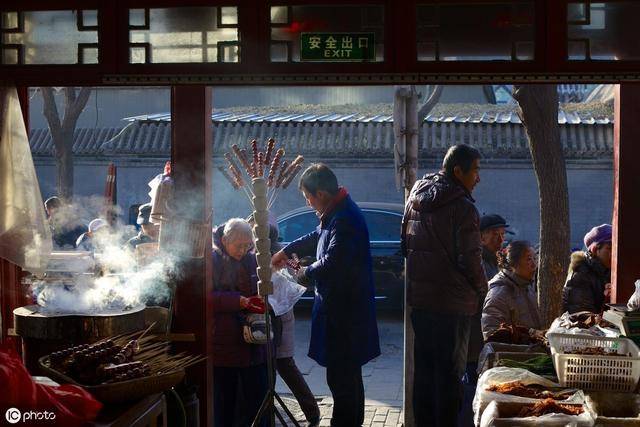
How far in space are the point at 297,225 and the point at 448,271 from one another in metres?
8.79

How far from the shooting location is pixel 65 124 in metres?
16.0

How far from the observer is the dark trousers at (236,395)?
23.7ft

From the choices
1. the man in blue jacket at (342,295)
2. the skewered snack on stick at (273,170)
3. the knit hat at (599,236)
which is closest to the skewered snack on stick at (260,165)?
the skewered snack on stick at (273,170)

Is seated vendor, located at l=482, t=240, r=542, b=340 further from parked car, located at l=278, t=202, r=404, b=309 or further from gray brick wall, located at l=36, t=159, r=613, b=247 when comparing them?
gray brick wall, located at l=36, t=159, r=613, b=247

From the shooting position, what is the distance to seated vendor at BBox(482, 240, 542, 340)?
6.49 metres

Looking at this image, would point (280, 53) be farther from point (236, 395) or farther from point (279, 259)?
point (236, 395)

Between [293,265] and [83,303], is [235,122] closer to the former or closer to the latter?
[293,265]

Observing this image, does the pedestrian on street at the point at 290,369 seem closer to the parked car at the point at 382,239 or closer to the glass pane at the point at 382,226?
the parked car at the point at 382,239

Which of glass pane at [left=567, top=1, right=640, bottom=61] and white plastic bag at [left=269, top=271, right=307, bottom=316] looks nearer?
glass pane at [left=567, top=1, right=640, bottom=61]

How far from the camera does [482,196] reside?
18.0 meters

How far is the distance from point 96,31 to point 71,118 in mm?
10548

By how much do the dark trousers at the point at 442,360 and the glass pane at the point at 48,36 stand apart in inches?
117

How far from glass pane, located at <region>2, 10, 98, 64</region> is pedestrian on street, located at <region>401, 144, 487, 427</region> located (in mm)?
2546

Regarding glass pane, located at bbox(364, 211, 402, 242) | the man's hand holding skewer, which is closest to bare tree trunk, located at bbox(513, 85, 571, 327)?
the man's hand holding skewer
